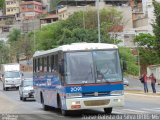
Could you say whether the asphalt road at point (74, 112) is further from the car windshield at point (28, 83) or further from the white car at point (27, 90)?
the car windshield at point (28, 83)

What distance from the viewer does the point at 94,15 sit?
323 ft

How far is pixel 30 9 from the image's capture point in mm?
175125

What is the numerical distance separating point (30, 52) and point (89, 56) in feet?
340

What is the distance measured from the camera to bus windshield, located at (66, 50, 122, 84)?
21.2 metres

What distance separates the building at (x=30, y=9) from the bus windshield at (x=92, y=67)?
494 feet

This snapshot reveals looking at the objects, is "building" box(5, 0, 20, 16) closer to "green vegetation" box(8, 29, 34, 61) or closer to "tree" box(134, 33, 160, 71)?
"green vegetation" box(8, 29, 34, 61)

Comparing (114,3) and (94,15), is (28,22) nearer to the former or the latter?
(114,3)

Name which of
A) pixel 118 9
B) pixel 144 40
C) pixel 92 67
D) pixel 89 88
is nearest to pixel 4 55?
pixel 118 9

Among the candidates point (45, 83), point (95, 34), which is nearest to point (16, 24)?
point (95, 34)

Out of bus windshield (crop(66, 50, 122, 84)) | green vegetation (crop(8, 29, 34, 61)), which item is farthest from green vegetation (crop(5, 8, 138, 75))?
bus windshield (crop(66, 50, 122, 84))

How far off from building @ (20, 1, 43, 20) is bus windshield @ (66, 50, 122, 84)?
15065 cm

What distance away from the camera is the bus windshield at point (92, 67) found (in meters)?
21.2

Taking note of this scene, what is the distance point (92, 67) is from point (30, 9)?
155624mm

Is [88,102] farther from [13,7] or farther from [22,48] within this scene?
[13,7]
